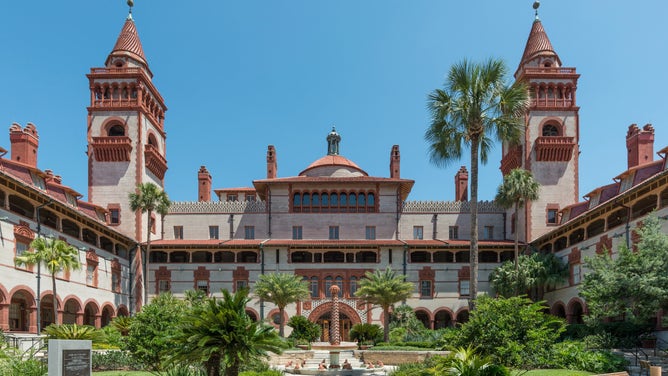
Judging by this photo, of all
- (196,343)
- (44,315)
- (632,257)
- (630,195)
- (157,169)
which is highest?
(157,169)

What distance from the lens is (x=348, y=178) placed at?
A: 56969mm

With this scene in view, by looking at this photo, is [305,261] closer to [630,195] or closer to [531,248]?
[531,248]

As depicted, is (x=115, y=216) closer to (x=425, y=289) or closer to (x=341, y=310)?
(x=341, y=310)

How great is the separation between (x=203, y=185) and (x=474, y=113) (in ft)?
141

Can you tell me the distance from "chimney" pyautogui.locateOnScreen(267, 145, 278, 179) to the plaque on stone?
4527 centimetres

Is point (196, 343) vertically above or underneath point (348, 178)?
A: underneath

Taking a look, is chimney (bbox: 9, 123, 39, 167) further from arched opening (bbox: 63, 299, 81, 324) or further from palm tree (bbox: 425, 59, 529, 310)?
palm tree (bbox: 425, 59, 529, 310)

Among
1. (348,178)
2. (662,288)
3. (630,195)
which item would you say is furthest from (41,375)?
(348,178)

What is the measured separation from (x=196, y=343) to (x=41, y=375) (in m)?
4.98

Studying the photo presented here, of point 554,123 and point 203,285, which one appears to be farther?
point 203,285

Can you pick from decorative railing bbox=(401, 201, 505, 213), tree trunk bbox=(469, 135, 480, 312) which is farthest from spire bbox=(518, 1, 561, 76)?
tree trunk bbox=(469, 135, 480, 312)

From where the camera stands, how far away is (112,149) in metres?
53.1

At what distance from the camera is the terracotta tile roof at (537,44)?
54672 mm

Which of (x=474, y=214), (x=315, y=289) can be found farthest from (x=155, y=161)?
(x=474, y=214)
